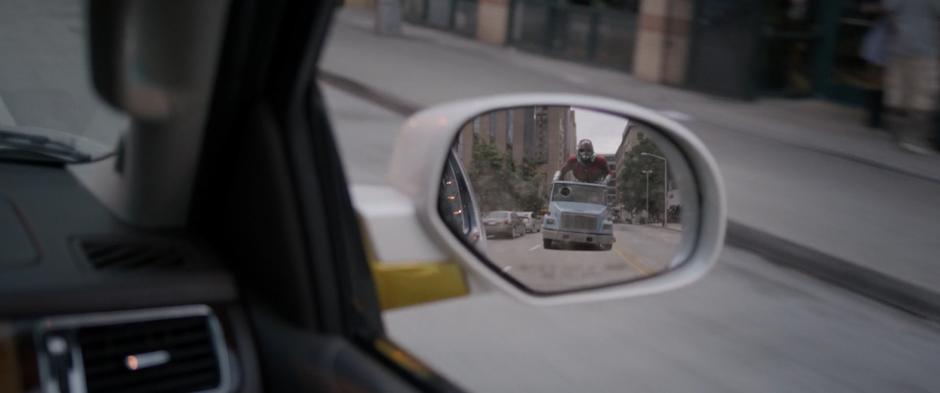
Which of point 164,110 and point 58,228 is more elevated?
point 164,110

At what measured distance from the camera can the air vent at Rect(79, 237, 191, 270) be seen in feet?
7.45

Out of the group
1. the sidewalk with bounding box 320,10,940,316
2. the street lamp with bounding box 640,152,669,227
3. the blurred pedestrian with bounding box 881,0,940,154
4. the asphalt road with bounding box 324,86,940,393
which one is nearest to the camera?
the street lamp with bounding box 640,152,669,227

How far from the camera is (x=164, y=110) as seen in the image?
2.23 meters

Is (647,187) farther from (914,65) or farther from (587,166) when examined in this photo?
(914,65)

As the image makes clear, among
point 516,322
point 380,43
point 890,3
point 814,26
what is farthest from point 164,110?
point 380,43

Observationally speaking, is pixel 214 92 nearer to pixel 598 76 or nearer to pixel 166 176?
pixel 166 176

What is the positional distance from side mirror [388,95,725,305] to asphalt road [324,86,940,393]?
1482 millimetres

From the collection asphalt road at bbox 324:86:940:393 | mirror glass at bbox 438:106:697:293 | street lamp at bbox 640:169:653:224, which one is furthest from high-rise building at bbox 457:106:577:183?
asphalt road at bbox 324:86:940:393

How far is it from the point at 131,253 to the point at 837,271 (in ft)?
17.1

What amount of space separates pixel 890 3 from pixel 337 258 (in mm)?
9552

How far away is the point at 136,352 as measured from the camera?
2.06 meters

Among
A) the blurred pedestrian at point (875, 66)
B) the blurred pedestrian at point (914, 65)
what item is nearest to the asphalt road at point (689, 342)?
the blurred pedestrian at point (914, 65)

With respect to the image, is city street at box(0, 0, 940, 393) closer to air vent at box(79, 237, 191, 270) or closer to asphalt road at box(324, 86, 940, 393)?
Answer: asphalt road at box(324, 86, 940, 393)

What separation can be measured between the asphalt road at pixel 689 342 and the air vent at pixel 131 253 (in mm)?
1747
